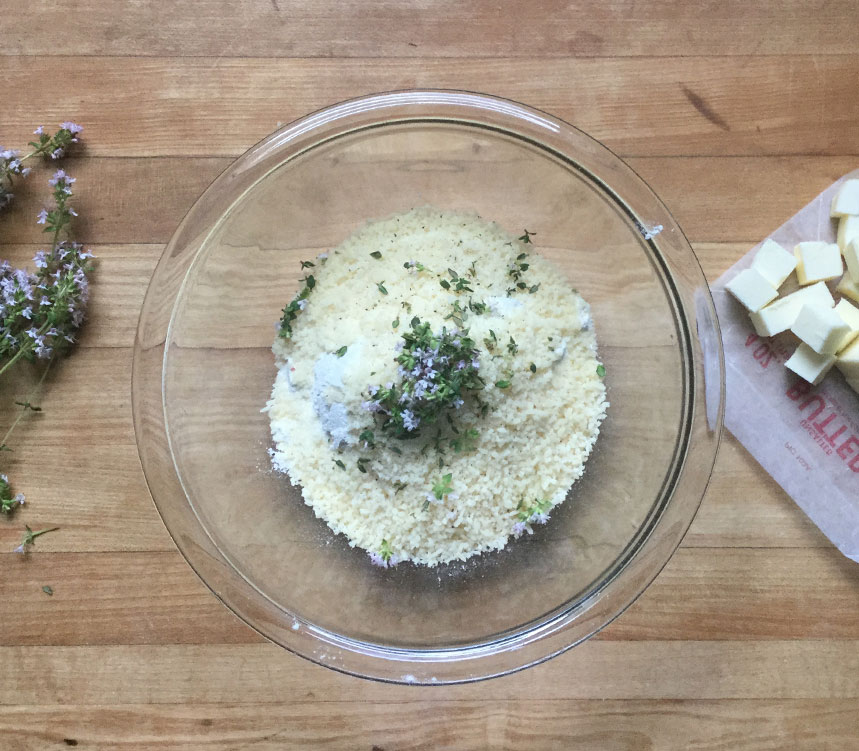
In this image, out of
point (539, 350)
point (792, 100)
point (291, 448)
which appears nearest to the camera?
point (539, 350)

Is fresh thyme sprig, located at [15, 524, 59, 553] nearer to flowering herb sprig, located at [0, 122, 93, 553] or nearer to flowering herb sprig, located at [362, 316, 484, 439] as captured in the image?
flowering herb sprig, located at [0, 122, 93, 553]

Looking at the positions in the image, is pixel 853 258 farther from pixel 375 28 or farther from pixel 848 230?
pixel 375 28

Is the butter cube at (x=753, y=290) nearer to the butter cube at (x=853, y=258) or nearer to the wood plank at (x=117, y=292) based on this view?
the butter cube at (x=853, y=258)

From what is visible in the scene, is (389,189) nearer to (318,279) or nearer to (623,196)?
(318,279)

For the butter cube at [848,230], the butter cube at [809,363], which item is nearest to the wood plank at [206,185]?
the butter cube at [848,230]

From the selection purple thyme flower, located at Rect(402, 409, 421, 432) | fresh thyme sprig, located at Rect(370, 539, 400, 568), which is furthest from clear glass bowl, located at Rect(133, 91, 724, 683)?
purple thyme flower, located at Rect(402, 409, 421, 432)

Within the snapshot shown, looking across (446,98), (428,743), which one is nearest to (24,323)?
(446,98)
